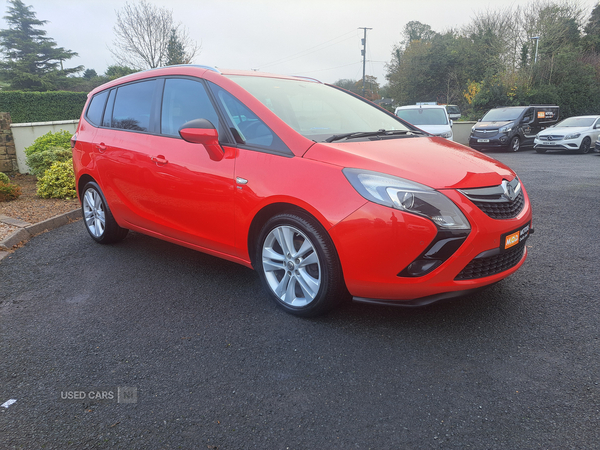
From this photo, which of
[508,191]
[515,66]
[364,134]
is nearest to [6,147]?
[364,134]

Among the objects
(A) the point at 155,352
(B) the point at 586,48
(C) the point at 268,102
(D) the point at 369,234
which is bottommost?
(A) the point at 155,352

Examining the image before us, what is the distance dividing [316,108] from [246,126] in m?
0.71

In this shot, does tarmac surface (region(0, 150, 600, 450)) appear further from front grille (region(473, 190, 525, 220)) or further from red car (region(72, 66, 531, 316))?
front grille (region(473, 190, 525, 220))

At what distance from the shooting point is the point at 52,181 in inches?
308

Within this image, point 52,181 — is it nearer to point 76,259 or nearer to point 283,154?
point 76,259

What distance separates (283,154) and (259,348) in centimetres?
128

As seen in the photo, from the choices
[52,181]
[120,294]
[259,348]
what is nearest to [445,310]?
[259,348]

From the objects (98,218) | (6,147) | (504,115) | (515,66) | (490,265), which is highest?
(515,66)

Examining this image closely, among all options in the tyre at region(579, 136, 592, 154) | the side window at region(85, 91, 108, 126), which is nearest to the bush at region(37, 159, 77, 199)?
the side window at region(85, 91, 108, 126)

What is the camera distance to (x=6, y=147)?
10.3 metres

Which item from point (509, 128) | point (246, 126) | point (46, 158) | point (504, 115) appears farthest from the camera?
point (504, 115)

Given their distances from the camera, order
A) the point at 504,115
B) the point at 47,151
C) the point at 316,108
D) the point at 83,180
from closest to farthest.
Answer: the point at 316,108
the point at 83,180
the point at 47,151
the point at 504,115

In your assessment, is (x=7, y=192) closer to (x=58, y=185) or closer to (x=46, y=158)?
(x=58, y=185)

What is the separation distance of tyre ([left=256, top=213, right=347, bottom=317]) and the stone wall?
9527 millimetres
